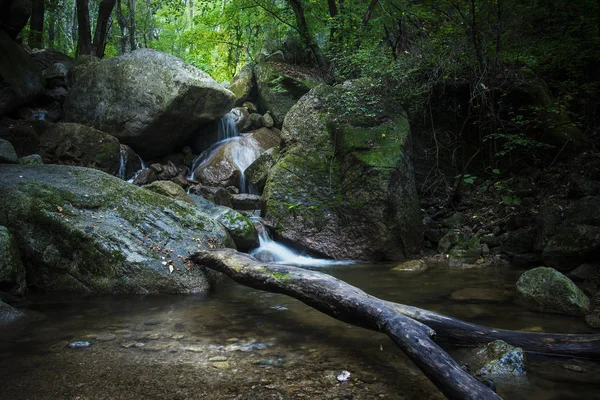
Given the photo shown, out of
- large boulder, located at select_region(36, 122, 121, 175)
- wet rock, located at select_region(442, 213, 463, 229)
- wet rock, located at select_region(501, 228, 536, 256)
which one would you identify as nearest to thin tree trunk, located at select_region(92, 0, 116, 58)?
large boulder, located at select_region(36, 122, 121, 175)

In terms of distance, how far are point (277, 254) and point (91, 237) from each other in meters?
3.42

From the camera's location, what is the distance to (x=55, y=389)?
2.47 m

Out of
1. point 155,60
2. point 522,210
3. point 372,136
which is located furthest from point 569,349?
point 155,60

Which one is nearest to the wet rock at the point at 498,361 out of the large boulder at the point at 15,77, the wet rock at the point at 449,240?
the wet rock at the point at 449,240

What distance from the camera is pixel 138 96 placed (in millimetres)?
10344

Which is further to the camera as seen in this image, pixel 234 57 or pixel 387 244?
pixel 234 57

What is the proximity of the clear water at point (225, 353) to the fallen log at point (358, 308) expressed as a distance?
28 centimetres

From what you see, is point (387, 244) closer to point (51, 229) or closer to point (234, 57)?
point (51, 229)

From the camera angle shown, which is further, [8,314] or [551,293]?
[551,293]

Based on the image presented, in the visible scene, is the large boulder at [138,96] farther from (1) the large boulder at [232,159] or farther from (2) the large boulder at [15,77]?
(1) the large boulder at [232,159]

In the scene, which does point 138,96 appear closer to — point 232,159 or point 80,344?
point 232,159

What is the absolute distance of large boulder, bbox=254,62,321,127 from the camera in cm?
1395

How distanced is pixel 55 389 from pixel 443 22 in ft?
29.5

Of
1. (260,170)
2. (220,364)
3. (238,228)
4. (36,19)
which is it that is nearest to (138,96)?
(260,170)
